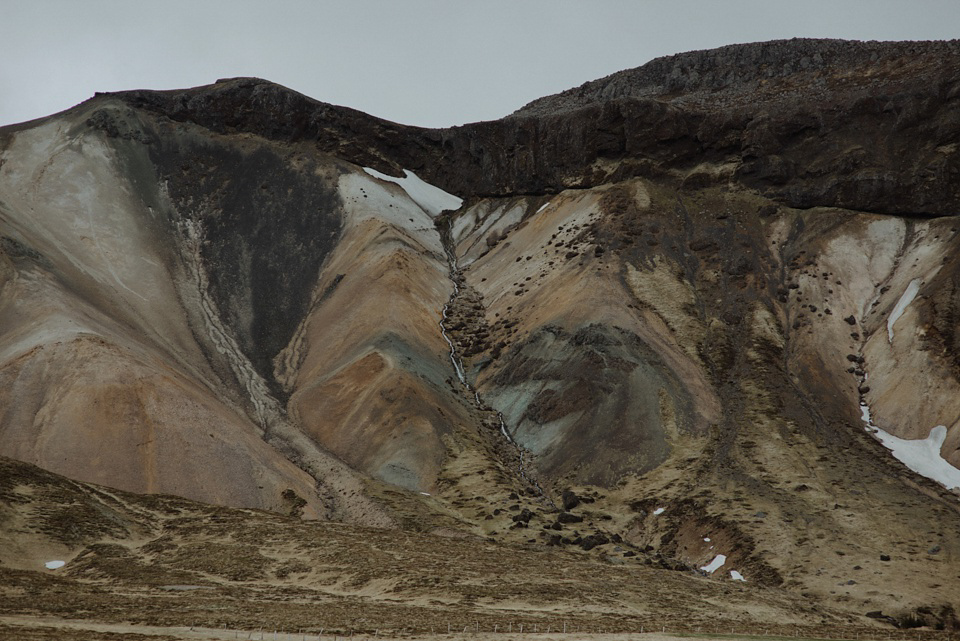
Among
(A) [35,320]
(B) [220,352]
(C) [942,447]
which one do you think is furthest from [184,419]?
(C) [942,447]

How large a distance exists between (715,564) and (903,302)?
2596cm

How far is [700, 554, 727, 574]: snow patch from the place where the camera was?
1629 inches

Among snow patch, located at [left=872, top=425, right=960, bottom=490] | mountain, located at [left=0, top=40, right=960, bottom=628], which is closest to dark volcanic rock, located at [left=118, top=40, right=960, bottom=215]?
mountain, located at [left=0, top=40, right=960, bottom=628]

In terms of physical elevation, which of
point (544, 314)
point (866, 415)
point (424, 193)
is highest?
point (424, 193)

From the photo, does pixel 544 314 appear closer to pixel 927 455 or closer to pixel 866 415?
pixel 866 415

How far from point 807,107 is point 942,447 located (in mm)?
33484

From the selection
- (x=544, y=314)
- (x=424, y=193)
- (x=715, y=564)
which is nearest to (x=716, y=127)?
(x=544, y=314)

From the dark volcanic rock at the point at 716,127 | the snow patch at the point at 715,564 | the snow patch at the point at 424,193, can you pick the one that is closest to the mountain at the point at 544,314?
the snow patch at the point at 715,564

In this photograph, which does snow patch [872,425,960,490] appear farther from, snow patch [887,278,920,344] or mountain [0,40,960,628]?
snow patch [887,278,920,344]

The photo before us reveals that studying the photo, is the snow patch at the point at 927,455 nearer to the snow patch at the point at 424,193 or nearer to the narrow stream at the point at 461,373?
the narrow stream at the point at 461,373

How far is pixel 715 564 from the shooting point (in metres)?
41.7

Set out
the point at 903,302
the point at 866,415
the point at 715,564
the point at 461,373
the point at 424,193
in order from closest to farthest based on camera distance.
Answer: the point at 715,564, the point at 866,415, the point at 903,302, the point at 461,373, the point at 424,193

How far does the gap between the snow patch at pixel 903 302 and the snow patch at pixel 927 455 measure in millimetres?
8687

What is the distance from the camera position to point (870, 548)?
40.6 meters
